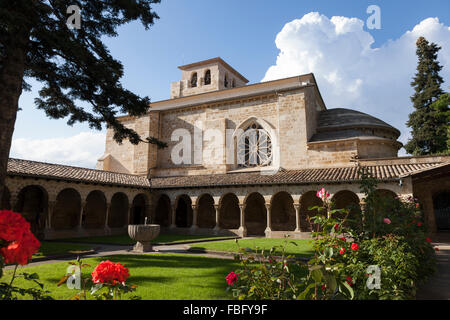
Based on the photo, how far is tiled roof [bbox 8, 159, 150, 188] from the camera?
13656 millimetres

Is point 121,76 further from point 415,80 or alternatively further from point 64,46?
point 415,80

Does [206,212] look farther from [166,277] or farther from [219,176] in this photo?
[166,277]

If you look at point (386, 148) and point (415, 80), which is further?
point (415, 80)

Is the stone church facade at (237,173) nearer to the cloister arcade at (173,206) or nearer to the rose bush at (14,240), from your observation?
the cloister arcade at (173,206)

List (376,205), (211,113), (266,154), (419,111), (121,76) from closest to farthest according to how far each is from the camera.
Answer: (376,205), (121,76), (266,154), (211,113), (419,111)

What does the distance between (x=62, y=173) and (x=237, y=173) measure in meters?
11.8

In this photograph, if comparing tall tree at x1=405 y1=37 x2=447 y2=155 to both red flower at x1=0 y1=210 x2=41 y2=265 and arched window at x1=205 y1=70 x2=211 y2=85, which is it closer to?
arched window at x1=205 y1=70 x2=211 y2=85

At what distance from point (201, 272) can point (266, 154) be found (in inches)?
604

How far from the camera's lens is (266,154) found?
834 inches

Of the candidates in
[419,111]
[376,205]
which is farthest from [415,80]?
[376,205]

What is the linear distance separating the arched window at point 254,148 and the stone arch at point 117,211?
987 centimetres

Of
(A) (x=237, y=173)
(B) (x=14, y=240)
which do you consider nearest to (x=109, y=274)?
(B) (x=14, y=240)
